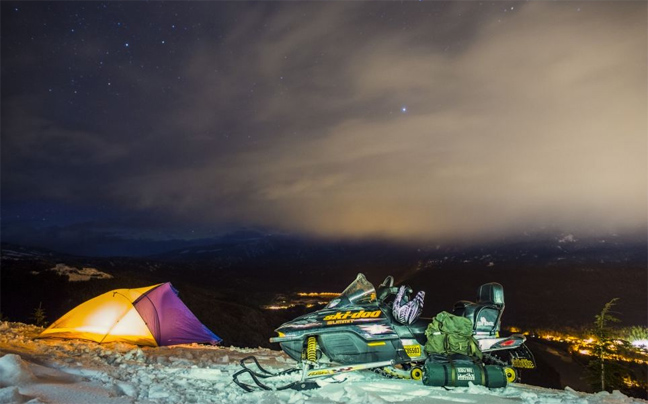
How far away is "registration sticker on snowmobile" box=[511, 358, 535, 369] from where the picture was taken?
7117 mm

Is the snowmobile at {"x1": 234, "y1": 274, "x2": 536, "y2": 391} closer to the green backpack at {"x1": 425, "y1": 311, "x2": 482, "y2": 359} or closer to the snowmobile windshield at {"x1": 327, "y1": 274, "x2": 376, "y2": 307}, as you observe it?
the snowmobile windshield at {"x1": 327, "y1": 274, "x2": 376, "y2": 307}

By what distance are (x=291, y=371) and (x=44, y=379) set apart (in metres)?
3.79

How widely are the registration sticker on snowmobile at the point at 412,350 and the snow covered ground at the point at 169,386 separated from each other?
1.60 ft

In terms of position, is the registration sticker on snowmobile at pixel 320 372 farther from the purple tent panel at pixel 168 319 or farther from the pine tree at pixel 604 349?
the pine tree at pixel 604 349

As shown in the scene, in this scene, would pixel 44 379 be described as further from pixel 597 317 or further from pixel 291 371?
pixel 597 317

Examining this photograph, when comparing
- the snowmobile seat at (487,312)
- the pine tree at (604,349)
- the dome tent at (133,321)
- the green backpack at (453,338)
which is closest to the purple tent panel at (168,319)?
the dome tent at (133,321)

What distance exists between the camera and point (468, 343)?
7.05 metres

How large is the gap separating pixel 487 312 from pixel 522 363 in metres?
1.09

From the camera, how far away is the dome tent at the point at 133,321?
35.2 ft

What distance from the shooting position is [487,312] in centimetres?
753

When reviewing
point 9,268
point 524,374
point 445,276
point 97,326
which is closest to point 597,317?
point 97,326

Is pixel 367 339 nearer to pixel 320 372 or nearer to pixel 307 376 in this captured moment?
pixel 320 372

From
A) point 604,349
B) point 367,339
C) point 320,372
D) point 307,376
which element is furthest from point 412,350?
point 604,349

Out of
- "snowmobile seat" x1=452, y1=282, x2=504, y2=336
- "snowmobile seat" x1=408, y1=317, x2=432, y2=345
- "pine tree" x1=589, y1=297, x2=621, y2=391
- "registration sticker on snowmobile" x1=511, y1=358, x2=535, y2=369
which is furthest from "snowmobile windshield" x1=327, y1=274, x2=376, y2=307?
"pine tree" x1=589, y1=297, x2=621, y2=391
